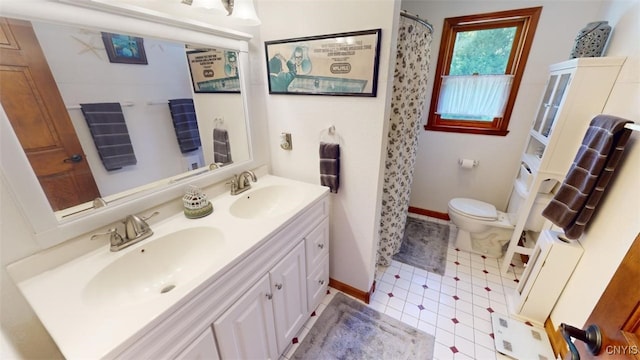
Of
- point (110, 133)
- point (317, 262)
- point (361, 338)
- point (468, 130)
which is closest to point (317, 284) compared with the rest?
point (317, 262)

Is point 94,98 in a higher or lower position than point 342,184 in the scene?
higher

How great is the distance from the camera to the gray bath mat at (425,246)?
2.16 m

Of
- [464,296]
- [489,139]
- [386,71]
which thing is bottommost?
[464,296]

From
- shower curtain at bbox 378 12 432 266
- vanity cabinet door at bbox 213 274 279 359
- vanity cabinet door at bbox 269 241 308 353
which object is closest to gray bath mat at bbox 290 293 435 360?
vanity cabinet door at bbox 269 241 308 353

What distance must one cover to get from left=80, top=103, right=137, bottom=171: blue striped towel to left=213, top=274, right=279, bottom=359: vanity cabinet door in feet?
2.56

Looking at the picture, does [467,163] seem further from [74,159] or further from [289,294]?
[74,159]

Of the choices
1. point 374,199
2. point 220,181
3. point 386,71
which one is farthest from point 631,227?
point 220,181

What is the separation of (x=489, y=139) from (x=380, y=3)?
184 centimetres

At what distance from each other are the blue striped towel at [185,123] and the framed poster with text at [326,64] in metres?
0.56

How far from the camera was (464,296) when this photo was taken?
1825 millimetres

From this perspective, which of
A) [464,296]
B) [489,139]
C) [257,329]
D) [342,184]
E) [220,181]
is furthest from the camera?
[489,139]

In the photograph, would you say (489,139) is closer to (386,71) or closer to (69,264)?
(386,71)

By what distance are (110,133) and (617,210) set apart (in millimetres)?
2270

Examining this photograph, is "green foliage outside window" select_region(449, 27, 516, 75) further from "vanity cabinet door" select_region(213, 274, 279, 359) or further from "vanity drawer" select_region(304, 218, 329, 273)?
"vanity cabinet door" select_region(213, 274, 279, 359)
